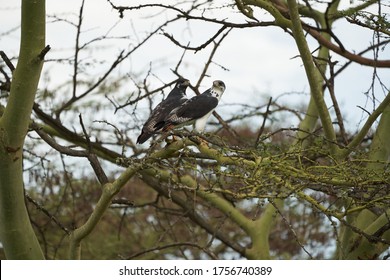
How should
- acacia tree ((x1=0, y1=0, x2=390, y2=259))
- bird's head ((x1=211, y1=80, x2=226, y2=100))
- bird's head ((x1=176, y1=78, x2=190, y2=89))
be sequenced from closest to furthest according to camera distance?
acacia tree ((x1=0, y1=0, x2=390, y2=259))
bird's head ((x1=211, y1=80, x2=226, y2=100))
bird's head ((x1=176, y1=78, x2=190, y2=89))

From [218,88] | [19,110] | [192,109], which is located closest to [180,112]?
[192,109]

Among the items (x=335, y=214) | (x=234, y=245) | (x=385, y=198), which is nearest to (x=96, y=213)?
(x=335, y=214)

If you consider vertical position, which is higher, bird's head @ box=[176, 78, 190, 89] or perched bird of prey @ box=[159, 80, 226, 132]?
bird's head @ box=[176, 78, 190, 89]

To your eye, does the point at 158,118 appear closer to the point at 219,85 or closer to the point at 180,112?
→ the point at 180,112

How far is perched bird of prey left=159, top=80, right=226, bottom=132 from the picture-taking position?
200 inches

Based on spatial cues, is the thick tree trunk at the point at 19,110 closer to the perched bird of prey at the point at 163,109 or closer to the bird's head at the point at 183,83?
the perched bird of prey at the point at 163,109

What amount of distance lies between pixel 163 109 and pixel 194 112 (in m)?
0.23

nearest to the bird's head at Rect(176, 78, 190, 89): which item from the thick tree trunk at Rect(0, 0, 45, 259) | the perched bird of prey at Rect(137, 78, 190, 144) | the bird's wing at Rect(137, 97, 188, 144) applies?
the perched bird of prey at Rect(137, 78, 190, 144)

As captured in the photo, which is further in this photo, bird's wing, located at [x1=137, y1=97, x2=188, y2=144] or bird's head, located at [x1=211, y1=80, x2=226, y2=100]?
bird's head, located at [x1=211, y1=80, x2=226, y2=100]

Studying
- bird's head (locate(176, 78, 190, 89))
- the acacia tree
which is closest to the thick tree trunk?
the acacia tree

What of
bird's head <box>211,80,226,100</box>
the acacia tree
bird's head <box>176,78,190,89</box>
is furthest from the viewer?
bird's head <box>176,78,190,89</box>

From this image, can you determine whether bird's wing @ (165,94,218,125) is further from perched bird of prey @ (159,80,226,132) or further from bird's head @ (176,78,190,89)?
bird's head @ (176,78,190,89)

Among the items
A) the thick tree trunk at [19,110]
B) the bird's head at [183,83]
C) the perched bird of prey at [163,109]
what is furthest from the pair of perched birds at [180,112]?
the thick tree trunk at [19,110]

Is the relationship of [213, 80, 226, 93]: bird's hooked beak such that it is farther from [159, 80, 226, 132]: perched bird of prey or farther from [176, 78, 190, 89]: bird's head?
[176, 78, 190, 89]: bird's head
